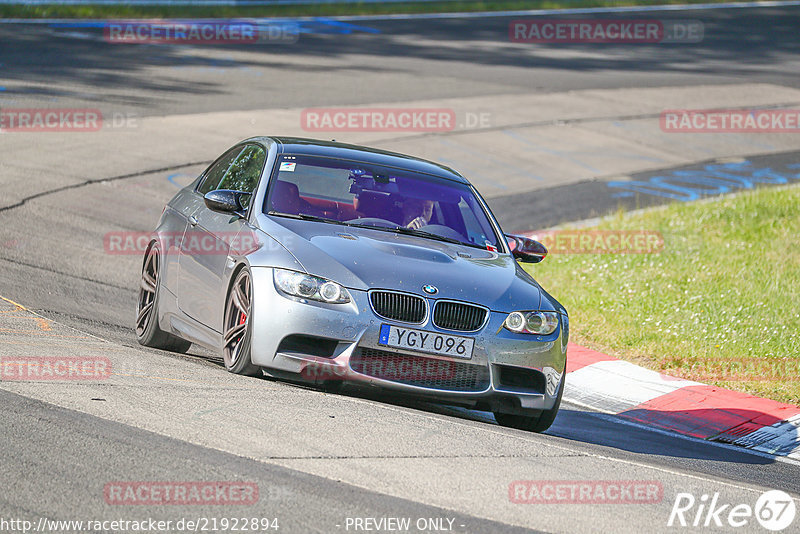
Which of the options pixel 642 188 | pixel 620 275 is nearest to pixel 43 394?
pixel 620 275

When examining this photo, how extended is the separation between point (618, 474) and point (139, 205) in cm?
966

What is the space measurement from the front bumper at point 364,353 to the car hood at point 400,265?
0.52ft

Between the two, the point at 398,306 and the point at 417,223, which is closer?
the point at 398,306

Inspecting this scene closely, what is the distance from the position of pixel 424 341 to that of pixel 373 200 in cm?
155

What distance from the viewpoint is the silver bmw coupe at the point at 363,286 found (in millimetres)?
6805

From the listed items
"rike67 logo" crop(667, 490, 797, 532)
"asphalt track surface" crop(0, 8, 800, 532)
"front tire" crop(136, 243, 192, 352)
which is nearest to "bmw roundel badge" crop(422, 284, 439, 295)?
"asphalt track surface" crop(0, 8, 800, 532)

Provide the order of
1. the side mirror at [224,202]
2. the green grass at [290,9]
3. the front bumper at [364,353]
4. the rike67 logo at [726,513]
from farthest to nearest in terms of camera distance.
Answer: the green grass at [290,9] < the side mirror at [224,202] < the front bumper at [364,353] < the rike67 logo at [726,513]

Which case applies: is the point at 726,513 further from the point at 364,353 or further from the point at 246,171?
the point at 246,171

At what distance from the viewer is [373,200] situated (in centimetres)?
803

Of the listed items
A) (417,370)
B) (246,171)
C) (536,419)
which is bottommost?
(536,419)

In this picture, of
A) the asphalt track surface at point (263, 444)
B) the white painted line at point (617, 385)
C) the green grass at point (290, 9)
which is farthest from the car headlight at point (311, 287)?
the green grass at point (290, 9)

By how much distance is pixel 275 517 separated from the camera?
467cm

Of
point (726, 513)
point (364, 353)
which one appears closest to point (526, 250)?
point (364, 353)

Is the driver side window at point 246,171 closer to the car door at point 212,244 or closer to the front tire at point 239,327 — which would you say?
the car door at point 212,244
